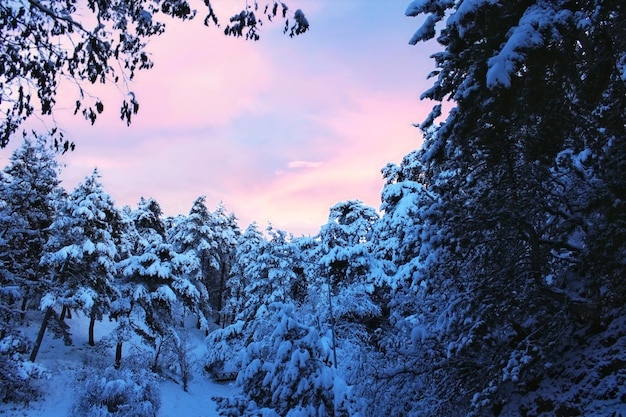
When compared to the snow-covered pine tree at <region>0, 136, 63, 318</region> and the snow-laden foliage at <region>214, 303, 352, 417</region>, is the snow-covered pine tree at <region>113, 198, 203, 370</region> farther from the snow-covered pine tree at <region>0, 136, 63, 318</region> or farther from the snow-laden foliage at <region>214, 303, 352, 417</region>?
the snow-laden foliage at <region>214, 303, 352, 417</region>

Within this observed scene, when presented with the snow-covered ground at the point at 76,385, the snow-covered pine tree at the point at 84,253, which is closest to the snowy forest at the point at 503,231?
the snow-covered ground at the point at 76,385

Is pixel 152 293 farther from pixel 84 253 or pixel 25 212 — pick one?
pixel 25 212

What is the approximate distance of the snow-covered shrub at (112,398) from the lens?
15.2m

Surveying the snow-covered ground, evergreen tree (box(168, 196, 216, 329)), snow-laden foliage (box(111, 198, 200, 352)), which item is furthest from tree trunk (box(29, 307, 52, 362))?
evergreen tree (box(168, 196, 216, 329))

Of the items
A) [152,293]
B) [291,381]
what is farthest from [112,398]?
[291,381]

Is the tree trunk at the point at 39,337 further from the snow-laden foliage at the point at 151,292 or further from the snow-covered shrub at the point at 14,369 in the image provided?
the snow-laden foliage at the point at 151,292

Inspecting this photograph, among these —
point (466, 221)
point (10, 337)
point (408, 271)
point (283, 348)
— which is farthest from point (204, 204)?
point (466, 221)

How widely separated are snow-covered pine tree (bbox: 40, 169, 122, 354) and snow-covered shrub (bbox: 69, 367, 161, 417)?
5480mm

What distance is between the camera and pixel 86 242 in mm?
21031

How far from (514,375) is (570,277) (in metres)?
1.90

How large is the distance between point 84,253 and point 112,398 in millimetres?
9406

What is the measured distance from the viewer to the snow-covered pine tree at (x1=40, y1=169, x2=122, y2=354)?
20375mm

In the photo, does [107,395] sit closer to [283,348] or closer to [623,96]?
[283,348]

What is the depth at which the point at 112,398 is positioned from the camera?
50.9 feet
